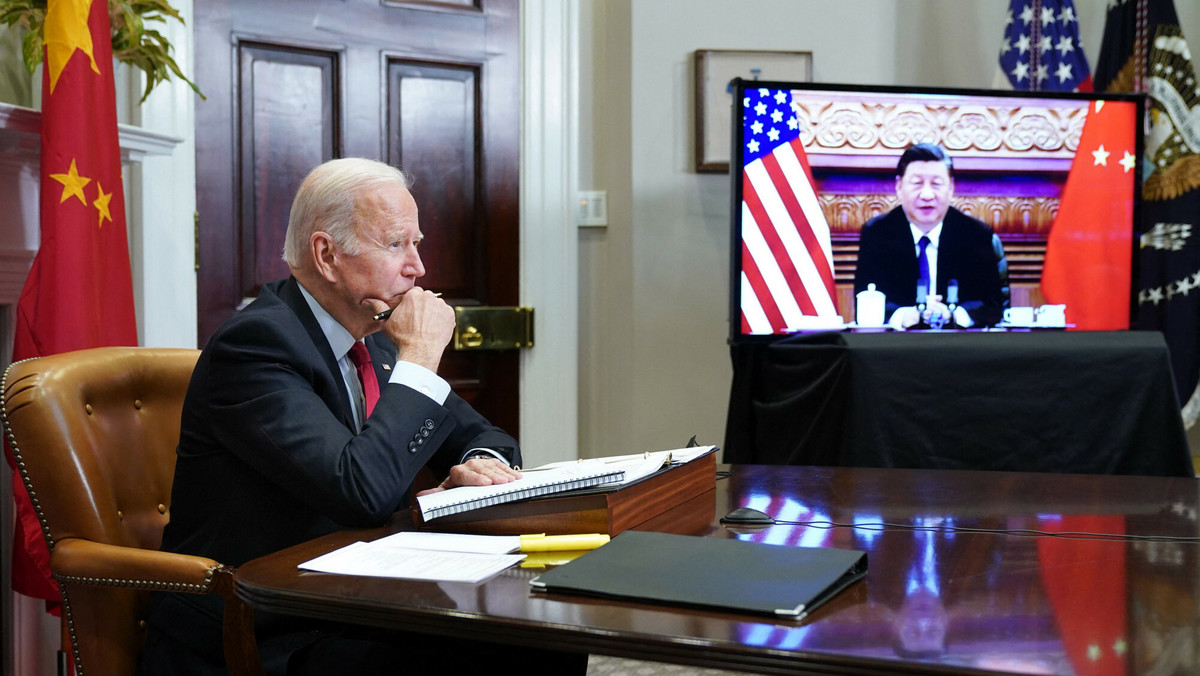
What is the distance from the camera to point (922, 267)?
125 inches

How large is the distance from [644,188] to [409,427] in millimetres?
2281

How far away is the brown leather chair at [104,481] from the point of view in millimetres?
1370

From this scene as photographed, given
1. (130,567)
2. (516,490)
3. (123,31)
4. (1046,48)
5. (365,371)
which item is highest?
(1046,48)

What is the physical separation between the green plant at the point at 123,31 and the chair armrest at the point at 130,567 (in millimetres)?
1351

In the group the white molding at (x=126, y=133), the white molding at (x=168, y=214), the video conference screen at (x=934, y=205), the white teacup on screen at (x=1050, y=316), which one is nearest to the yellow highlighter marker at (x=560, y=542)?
the white molding at (x=126, y=133)

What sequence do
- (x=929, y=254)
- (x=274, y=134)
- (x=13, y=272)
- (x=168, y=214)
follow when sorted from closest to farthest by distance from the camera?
(x=13, y=272) → (x=168, y=214) → (x=929, y=254) → (x=274, y=134)

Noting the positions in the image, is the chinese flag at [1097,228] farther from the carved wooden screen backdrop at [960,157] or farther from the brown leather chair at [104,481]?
the brown leather chair at [104,481]

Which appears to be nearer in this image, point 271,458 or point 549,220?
point 271,458

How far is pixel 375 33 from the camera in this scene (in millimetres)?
3408

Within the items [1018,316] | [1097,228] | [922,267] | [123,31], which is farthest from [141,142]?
[1097,228]

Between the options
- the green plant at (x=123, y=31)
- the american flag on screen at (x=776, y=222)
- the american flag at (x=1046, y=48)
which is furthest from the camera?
the american flag at (x=1046, y=48)

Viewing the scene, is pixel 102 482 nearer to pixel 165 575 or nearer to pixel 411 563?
pixel 165 575

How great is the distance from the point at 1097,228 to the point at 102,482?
9.73 ft

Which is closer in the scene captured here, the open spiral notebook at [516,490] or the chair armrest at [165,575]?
the chair armrest at [165,575]
